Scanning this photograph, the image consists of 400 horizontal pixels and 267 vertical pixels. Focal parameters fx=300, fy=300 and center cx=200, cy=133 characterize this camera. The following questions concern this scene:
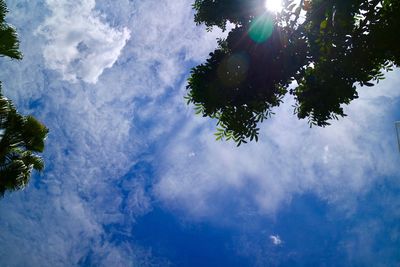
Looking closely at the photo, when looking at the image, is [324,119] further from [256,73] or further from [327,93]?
[256,73]

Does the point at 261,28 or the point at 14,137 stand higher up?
the point at 261,28

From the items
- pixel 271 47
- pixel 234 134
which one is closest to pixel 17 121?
pixel 234 134

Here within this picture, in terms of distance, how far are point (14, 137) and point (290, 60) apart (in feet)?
29.3

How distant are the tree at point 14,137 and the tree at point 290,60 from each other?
540 cm

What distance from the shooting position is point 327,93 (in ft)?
27.5

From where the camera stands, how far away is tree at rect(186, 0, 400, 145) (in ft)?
24.7

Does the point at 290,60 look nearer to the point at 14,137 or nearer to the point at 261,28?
the point at 261,28

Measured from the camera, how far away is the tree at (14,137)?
8.59 meters

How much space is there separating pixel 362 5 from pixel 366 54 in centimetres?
122

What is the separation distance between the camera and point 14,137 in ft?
31.1

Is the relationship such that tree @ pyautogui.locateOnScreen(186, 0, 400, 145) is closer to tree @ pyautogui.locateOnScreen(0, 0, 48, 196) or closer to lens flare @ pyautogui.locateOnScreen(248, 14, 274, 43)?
lens flare @ pyautogui.locateOnScreen(248, 14, 274, 43)

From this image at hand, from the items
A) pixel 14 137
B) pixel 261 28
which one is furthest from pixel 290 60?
pixel 14 137

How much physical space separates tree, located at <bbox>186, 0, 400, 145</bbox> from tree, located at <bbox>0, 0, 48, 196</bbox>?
17.7 feet

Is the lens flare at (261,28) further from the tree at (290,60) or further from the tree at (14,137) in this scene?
the tree at (14,137)
